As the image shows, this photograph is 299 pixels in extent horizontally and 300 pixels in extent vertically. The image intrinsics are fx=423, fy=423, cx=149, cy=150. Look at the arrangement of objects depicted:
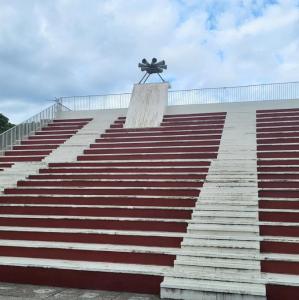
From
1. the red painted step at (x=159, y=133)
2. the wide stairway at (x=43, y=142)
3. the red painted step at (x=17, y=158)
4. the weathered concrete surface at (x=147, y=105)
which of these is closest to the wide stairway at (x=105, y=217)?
the red painted step at (x=159, y=133)

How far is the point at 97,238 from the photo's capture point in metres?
7.79

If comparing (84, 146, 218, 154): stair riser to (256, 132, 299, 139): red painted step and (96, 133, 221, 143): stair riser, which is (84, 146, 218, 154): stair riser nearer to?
(96, 133, 221, 143): stair riser

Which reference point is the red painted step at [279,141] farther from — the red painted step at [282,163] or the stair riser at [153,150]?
the red painted step at [282,163]

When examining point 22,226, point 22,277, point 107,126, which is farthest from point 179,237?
point 107,126

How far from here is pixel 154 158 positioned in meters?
12.1

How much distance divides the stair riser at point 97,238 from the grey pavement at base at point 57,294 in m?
1.26

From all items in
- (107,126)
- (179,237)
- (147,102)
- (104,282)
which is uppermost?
(147,102)

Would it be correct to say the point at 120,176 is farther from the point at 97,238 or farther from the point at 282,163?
the point at 282,163

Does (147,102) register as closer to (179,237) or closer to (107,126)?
(107,126)

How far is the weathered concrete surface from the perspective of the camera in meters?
16.2

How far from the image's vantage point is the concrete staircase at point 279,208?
624cm

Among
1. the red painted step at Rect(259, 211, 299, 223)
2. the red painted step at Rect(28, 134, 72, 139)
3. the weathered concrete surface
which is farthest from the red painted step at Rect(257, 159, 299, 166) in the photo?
the red painted step at Rect(28, 134, 72, 139)

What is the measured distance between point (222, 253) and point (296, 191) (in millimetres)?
2761

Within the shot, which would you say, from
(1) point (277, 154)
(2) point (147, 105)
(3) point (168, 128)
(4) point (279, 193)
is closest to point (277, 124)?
(1) point (277, 154)
